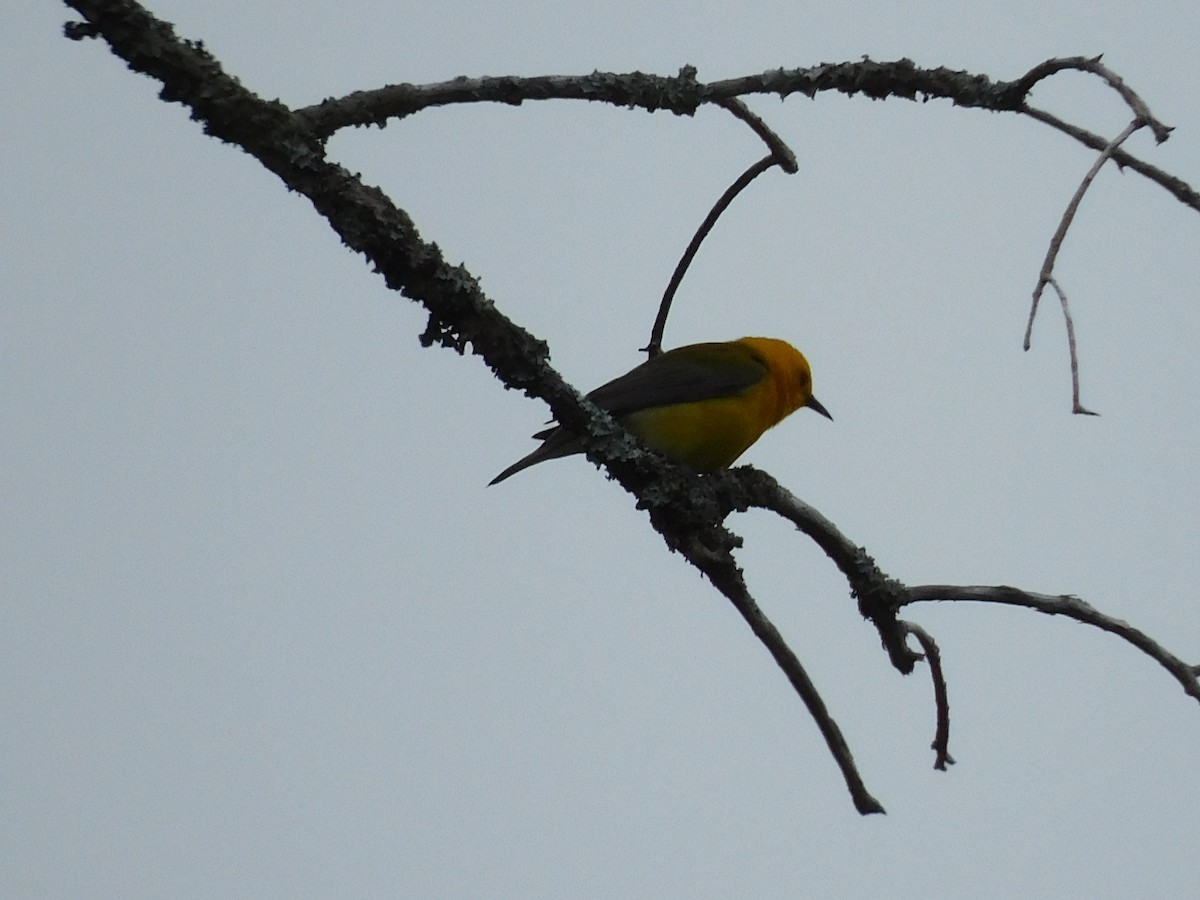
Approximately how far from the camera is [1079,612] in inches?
136

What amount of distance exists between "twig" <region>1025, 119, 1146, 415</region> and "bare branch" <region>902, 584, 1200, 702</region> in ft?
3.22

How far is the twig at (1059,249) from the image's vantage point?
269 cm

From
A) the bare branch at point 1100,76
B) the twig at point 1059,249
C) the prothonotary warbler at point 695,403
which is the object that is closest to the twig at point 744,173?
the prothonotary warbler at point 695,403

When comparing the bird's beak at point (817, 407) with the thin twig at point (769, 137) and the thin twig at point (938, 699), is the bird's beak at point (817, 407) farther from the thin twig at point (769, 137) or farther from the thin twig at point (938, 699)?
the thin twig at point (938, 699)

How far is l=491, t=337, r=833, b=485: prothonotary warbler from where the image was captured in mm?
5773

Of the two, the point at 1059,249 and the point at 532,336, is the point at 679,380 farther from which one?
the point at 1059,249

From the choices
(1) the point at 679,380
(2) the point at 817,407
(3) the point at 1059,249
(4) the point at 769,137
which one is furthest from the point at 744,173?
(2) the point at 817,407

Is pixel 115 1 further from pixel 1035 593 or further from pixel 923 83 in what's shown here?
pixel 1035 593

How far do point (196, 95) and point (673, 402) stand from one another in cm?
310

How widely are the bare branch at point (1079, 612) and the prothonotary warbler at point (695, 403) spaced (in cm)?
215

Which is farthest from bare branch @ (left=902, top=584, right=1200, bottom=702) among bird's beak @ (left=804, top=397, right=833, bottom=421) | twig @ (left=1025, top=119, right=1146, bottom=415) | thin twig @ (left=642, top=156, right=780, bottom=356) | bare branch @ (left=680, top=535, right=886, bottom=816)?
bird's beak @ (left=804, top=397, right=833, bottom=421)

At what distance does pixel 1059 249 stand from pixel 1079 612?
1072 mm

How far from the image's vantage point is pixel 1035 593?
3.52 m

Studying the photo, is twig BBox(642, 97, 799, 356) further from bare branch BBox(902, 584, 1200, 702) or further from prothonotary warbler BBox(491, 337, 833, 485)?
bare branch BBox(902, 584, 1200, 702)
